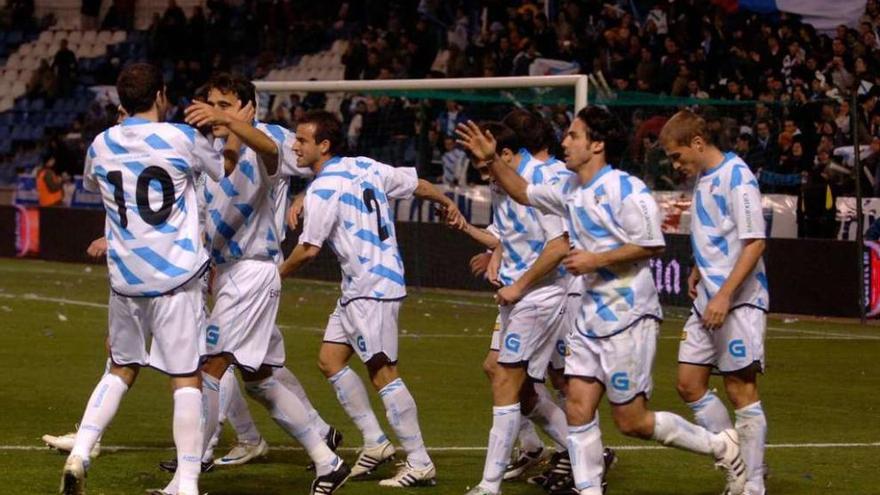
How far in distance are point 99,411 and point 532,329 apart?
83.8 inches

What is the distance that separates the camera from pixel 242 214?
8.29 m

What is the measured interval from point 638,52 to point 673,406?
1196cm

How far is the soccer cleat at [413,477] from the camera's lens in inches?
332

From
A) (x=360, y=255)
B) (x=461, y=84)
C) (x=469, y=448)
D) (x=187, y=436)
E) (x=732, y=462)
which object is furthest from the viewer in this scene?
(x=461, y=84)

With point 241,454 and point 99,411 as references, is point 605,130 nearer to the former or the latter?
point 99,411

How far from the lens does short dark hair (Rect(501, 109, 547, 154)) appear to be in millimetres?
8508

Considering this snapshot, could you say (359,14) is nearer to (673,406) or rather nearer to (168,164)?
(673,406)

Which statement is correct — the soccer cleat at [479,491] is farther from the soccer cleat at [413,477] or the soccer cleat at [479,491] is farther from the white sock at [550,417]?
the white sock at [550,417]

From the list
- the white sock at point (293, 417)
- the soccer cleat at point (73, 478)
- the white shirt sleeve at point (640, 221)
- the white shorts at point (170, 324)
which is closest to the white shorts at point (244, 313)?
the white sock at point (293, 417)

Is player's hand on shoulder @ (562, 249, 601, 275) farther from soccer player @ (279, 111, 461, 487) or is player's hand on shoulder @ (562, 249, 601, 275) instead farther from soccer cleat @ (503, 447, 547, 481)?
soccer cleat @ (503, 447, 547, 481)

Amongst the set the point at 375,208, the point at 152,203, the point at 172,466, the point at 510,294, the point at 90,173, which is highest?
the point at 90,173

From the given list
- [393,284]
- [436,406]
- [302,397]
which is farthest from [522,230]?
[436,406]

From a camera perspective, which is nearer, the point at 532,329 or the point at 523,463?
the point at 532,329

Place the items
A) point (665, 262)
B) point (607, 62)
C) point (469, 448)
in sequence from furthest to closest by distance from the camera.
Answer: point (607, 62)
point (665, 262)
point (469, 448)
